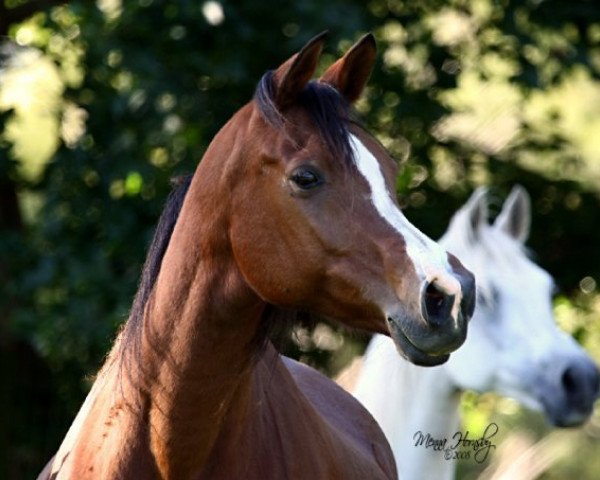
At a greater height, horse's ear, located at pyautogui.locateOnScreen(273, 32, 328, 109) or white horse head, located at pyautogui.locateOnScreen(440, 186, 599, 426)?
horse's ear, located at pyautogui.locateOnScreen(273, 32, 328, 109)

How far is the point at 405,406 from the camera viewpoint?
16.7 feet

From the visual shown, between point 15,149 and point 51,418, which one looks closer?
point 15,149

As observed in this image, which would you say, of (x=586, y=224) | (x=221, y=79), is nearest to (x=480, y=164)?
(x=586, y=224)

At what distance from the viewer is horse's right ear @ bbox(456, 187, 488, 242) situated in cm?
543

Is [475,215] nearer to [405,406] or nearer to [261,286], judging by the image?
[405,406]

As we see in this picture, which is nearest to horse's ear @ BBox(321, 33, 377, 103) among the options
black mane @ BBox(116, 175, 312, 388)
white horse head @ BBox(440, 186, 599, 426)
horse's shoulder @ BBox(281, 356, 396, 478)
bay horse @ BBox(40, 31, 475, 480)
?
bay horse @ BBox(40, 31, 475, 480)

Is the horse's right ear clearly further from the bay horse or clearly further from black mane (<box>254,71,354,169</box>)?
black mane (<box>254,71,354,169</box>)

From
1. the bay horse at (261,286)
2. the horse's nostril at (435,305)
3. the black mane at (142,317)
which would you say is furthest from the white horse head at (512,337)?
the horse's nostril at (435,305)

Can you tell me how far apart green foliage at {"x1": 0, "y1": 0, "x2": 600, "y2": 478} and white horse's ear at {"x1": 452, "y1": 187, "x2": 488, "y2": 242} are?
1.25 m

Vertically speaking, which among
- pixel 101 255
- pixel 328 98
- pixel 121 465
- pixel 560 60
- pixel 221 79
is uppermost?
pixel 328 98

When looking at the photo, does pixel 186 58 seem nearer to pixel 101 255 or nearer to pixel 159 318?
pixel 101 255

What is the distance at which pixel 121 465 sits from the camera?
3.09 meters

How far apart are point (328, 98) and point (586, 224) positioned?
5026 millimetres

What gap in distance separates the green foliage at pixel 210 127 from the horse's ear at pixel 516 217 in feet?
3.64
